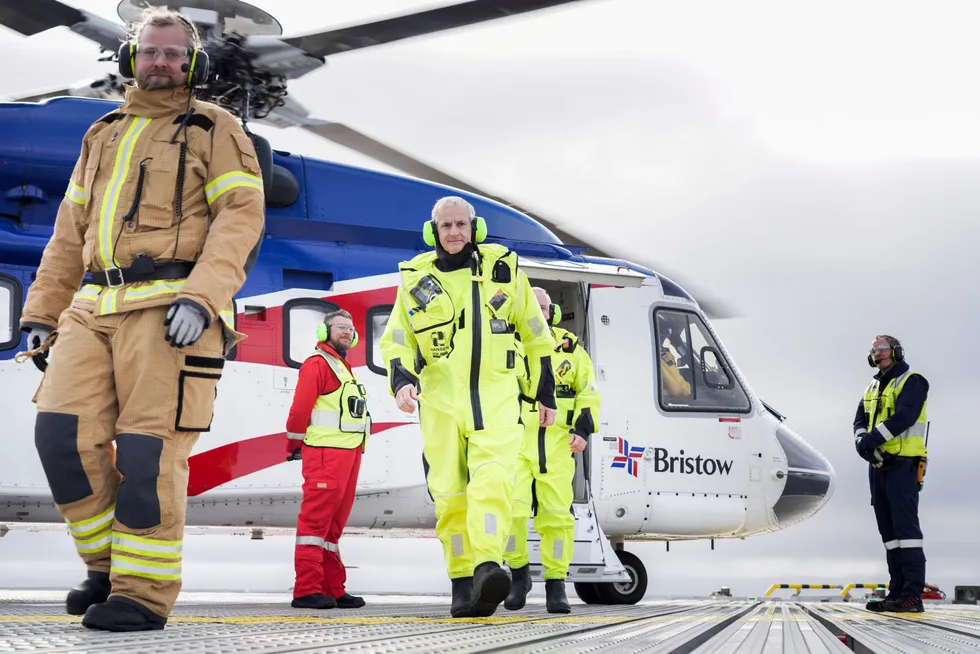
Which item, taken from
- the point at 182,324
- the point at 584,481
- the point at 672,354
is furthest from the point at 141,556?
the point at 672,354

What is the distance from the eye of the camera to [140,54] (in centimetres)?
352

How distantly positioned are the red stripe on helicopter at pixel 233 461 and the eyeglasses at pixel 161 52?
3.31m

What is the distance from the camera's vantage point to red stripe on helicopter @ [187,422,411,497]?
634 centimetres

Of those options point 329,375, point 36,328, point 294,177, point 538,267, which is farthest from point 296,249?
point 36,328

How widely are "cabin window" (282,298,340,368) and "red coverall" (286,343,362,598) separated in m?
0.63

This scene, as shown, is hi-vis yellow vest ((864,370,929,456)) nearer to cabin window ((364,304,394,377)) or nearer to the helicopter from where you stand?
the helicopter

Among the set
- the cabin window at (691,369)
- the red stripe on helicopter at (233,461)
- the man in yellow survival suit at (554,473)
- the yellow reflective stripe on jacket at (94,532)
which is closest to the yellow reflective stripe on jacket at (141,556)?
the yellow reflective stripe on jacket at (94,532)

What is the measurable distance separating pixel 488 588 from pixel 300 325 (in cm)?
313

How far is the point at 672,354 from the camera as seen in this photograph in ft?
27.1

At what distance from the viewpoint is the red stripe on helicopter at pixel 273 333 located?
659cm

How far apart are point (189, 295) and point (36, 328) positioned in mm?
728

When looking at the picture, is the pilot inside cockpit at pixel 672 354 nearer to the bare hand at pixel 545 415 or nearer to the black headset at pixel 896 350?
the black headset at pixel 896 350

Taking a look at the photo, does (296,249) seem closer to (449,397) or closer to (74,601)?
(449,397)

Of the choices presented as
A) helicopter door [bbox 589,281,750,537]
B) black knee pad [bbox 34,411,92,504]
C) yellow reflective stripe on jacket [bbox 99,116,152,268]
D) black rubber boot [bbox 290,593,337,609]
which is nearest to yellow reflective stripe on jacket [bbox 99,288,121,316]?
yellow reflective stripe on jacket [bbox 99,116,152,268]
